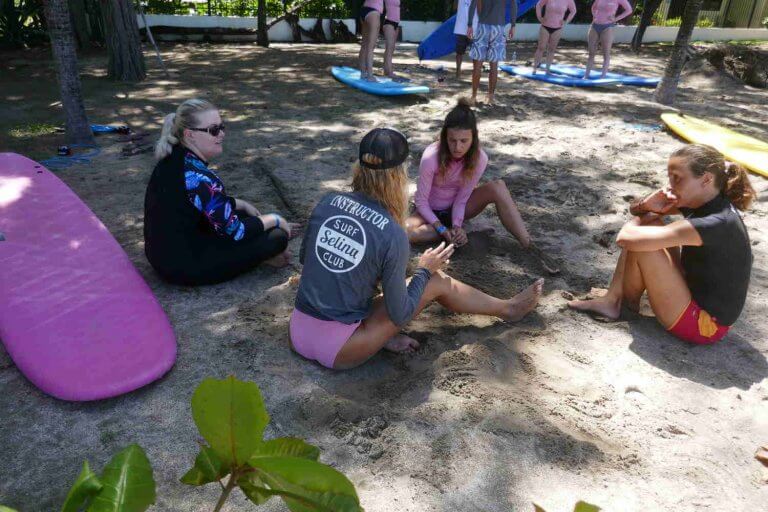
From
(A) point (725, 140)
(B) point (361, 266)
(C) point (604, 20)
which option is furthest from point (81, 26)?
(B) point (361, 266)

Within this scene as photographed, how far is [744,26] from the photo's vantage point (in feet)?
69.8

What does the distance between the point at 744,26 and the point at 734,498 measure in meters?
24.6

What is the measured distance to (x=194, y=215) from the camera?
3.14 meters

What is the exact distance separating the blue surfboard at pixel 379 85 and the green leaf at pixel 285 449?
751 centimetres

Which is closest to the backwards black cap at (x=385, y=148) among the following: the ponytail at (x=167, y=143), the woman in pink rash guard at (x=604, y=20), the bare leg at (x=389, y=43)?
the ponytail at (x=167, y=143)

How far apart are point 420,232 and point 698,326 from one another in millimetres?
1756

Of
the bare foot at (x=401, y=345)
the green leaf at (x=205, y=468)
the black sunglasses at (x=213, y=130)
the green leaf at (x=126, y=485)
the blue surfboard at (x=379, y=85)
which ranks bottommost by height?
the bare foot at (x=401, y=345)

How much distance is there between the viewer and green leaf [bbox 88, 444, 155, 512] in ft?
1.54

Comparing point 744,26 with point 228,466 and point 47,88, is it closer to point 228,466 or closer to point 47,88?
point 47,88

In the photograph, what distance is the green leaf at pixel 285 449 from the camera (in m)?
0.50

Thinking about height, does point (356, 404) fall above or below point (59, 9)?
below

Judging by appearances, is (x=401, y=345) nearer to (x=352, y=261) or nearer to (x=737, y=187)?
(x=352, y=261)

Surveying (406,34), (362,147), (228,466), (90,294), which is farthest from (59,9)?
(406,34)

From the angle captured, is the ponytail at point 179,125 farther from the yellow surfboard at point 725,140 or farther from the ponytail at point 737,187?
the yellow surfboard at point 725,140
